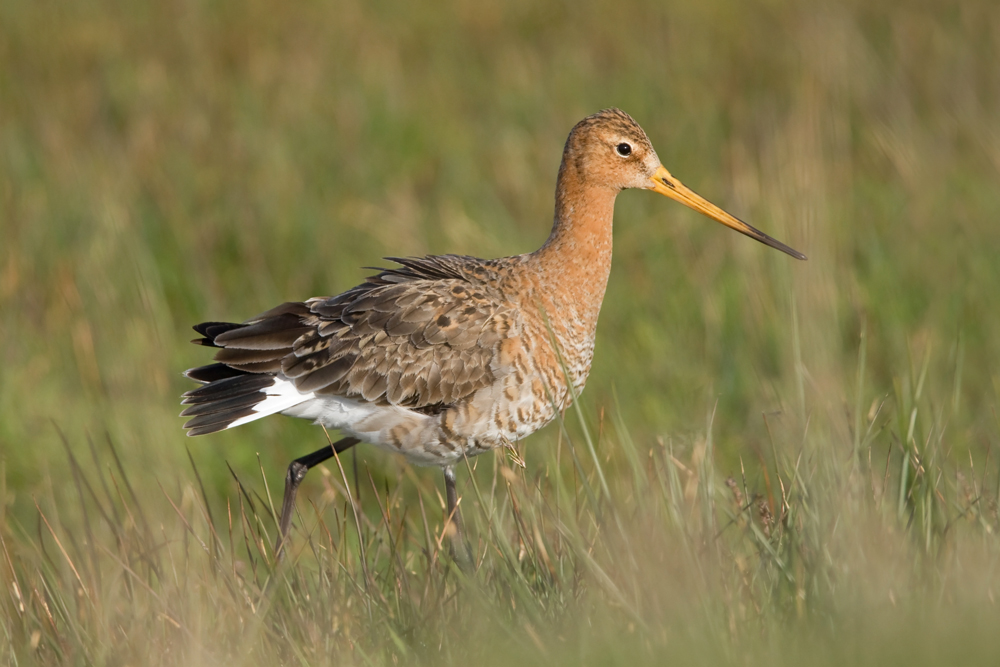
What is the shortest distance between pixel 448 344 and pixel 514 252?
284cm

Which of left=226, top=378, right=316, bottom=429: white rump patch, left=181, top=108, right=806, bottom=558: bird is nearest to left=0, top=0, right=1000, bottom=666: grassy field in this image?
left=181, top=108, right=806, bottom=558: bird

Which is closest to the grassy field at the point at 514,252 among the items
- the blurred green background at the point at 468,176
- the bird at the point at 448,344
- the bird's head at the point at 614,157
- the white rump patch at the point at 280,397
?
the blurred green background at the point at 468,176

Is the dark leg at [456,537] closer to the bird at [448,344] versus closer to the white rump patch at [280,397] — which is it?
the bird at [448,344]

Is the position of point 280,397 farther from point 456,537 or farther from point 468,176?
point 468,176

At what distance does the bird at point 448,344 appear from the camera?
16.1 ft

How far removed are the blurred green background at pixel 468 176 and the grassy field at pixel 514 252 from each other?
4 centimetres

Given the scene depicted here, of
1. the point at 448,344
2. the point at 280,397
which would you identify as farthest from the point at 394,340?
the point at 280,397

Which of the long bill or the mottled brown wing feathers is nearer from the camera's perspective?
the mottled brown wing feathers

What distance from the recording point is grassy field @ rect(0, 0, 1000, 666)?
318cm

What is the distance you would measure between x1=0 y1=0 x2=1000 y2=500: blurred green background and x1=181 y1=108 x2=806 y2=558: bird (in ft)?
1.57

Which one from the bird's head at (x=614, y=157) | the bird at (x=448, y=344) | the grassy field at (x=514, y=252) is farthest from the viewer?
the bird's head at (x=614, y=157)

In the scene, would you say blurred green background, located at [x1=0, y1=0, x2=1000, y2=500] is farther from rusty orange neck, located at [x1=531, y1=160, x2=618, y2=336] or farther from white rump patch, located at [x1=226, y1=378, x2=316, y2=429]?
rusty orange neck, located at [x1=531, y1=160, x2=618, y2=336]

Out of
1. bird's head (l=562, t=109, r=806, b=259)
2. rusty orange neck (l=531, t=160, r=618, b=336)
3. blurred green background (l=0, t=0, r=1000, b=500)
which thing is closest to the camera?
rusty orange neck (l=531, t=160, r=618, b=336)

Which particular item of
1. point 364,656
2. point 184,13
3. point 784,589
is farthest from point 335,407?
point 184,13
